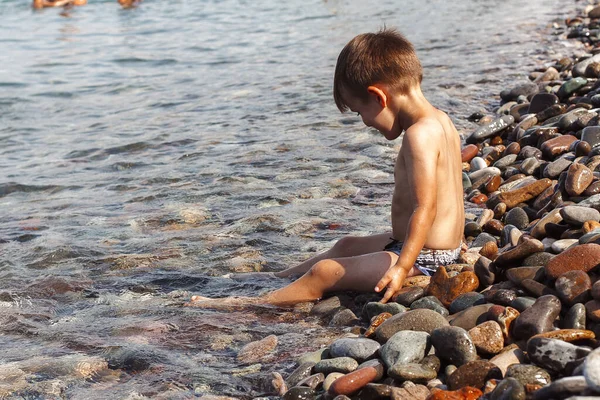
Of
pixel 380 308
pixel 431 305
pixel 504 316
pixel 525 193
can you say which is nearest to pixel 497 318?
pixel 504 316

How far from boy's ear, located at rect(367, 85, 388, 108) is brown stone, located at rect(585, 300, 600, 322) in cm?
162

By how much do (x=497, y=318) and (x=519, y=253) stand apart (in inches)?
23.0

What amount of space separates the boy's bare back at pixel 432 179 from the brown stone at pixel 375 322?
0.64 metres

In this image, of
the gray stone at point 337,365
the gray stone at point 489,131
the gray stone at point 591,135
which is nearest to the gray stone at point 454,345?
the gray stone at point 337,365

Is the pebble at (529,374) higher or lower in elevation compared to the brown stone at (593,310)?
lower

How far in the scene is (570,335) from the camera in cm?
289

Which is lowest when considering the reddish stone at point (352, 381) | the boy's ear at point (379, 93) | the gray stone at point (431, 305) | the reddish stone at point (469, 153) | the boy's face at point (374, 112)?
the reddish stone at point (469, 153)

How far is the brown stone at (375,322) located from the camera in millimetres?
3564

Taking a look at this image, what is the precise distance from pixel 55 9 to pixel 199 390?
2203 centimetres

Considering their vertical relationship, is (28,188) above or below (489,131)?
below

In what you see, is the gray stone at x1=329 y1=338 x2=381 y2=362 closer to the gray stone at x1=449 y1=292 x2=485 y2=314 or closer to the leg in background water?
the gray stone at x1=449 y1=292 x2=485 y2=314

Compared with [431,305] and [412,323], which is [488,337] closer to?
[412,323]

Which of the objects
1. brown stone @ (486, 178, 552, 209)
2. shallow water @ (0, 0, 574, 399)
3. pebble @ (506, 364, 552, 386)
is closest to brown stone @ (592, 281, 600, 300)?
pebble @ (506, 364, 552, 386)

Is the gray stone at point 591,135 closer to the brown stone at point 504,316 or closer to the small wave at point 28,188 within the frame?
the brown stone at point 504,316
